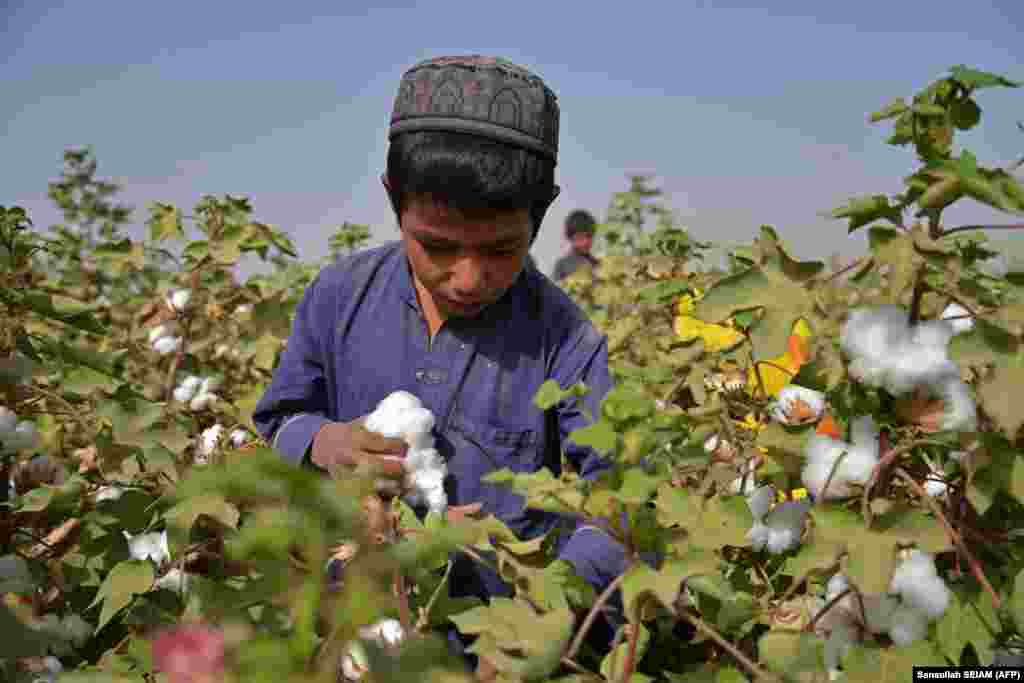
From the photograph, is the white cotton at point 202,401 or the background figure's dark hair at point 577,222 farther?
the background figure's dark hair at point 577,222

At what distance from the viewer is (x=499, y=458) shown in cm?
174

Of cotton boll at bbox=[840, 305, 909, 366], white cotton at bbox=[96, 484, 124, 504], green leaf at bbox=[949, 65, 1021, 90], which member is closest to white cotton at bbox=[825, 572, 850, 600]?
cotton boll at bbox=[840, 305, 909, 366]

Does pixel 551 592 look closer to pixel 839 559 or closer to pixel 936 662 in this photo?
pixel 839 559

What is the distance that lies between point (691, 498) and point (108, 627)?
4.15 feet

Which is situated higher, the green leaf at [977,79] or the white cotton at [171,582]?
the green leaf at [977,79]

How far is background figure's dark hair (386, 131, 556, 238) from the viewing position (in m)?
1.53

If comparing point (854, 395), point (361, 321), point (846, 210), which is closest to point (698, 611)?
point (854, 395)

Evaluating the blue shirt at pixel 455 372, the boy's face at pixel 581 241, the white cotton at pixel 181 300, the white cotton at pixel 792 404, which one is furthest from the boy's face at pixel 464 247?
the boy's face at pixel 581 241

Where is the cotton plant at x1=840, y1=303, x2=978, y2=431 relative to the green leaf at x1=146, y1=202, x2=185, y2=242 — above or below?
below

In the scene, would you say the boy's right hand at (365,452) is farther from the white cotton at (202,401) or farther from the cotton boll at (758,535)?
the white cotton at (202,401)

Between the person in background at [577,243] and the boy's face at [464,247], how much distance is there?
5.87 meters

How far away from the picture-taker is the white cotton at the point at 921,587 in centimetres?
104

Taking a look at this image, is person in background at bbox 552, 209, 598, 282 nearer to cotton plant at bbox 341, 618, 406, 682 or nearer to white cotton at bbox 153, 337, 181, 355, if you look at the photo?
white cotton at bbox 153, 337, 181, 355

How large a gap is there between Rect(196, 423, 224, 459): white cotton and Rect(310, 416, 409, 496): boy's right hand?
253 millimetres
